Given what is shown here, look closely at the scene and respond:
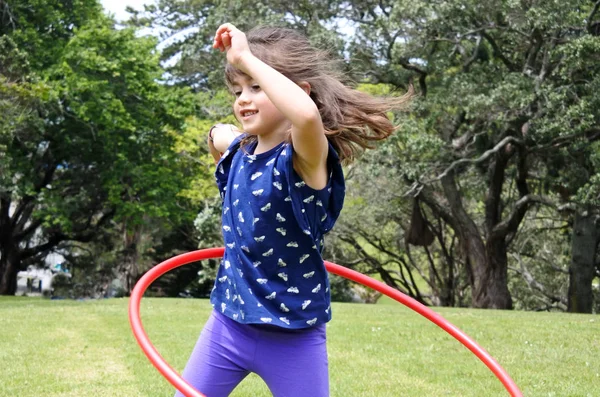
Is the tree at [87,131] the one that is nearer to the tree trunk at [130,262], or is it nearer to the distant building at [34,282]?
the tree trunk at [130,262]

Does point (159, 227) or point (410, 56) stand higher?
point (410, 56)

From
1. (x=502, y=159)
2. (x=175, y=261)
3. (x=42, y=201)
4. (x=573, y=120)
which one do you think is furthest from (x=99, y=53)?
(x=175, y=261)

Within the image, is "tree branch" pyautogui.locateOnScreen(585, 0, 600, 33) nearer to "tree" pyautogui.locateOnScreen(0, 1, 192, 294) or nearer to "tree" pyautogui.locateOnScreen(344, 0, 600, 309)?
"tree" pyautogui.locateOnScreen(344, 0, 600, 309)

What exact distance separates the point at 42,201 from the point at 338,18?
13216mm

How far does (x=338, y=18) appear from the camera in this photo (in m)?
23.9

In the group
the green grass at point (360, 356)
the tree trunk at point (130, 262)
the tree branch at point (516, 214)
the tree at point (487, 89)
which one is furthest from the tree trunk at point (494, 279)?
the tree trunk at point (130, 262)

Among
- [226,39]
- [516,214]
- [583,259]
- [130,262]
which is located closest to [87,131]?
[130,262]

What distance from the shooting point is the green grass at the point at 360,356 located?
7398 mm

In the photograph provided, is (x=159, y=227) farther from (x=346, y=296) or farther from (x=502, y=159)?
(x=502, y=159)

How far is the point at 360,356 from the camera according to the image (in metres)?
9.35

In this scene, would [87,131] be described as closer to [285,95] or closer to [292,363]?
[292,363]

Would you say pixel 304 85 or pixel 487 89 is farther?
pixel 487 89

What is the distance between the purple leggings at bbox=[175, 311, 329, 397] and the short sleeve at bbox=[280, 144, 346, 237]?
1.46 feet

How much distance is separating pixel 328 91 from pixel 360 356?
640 cm
